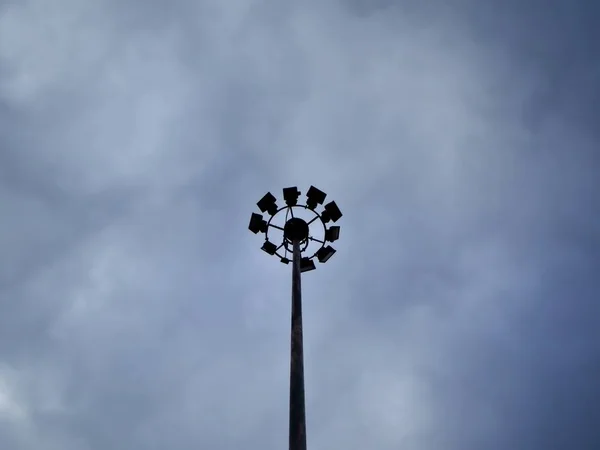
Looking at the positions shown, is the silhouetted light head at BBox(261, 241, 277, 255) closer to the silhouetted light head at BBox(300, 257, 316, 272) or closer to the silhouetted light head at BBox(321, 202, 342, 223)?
the silhouetted light head at BBox(300, 257, 316, 272)

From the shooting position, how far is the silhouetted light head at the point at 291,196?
43.6ft

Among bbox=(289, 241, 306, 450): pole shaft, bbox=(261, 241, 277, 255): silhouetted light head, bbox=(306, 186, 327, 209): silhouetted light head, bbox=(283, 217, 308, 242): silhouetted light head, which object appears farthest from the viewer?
bbox=(306, 186, 327, 209): silhouetted light head

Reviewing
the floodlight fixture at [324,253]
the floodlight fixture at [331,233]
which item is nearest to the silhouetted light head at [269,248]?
the floodlight fixture at [324,253]

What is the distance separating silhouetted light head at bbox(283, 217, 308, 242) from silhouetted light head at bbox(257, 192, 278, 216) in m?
0.77

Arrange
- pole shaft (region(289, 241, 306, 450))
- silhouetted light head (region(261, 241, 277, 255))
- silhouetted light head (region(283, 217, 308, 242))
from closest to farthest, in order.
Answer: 1. pole shaft (region(289, 241, 306, 450))
2. silhouetted light head (region(283, 217, 308, 242))
3. silhouetted light head (region(261, 241, 277, 255))

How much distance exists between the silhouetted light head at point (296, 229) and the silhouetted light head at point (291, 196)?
1.05m

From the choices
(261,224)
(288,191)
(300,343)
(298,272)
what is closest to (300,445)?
(300,343)

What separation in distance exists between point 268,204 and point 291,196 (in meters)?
0.81

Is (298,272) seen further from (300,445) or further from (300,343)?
(300,445)

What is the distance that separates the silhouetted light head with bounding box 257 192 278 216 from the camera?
12.9 m

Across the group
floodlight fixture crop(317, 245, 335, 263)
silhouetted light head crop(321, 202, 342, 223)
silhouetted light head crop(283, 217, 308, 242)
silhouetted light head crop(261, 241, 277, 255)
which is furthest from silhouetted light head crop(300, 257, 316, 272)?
silhouetted light head crop(321, 202, 342, 223)

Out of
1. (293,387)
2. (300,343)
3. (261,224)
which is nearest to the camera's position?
(293,387)

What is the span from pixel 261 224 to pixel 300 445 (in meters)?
6.34

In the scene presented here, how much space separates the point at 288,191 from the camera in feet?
43.5
